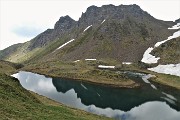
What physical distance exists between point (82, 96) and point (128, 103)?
18776 mm

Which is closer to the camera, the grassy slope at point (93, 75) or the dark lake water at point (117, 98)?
the dark lake water at point (117, 98)

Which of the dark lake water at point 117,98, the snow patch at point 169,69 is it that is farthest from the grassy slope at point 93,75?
the snow patch at point 169,69

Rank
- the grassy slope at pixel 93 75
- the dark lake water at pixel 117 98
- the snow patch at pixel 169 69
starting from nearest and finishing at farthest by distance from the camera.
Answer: the dark lake water at pixel 117 98 → the grassy slope at pixel 93 75 → the snow patch at pixel 169 69

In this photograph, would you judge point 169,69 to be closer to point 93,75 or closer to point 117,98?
point 93,75

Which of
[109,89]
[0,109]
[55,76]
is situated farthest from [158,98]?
[0,109]

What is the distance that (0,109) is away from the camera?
150 feet

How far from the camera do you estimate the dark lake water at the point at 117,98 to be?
98.7 metres

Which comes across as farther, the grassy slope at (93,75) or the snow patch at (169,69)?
the snow patch at (169,69)

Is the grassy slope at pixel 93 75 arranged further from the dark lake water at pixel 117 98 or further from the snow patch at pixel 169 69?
the snow patch at pixel 169 69

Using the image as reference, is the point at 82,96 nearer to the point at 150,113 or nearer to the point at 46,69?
the point at 150,113

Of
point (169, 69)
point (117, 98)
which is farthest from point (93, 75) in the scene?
point (169, 69)

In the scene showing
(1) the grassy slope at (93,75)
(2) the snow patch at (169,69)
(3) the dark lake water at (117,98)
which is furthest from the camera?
(2) the snow patch at (169,69)

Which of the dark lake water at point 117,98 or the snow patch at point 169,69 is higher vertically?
the snow patch at point 169,69

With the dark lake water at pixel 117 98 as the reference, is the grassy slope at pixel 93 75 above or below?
above
